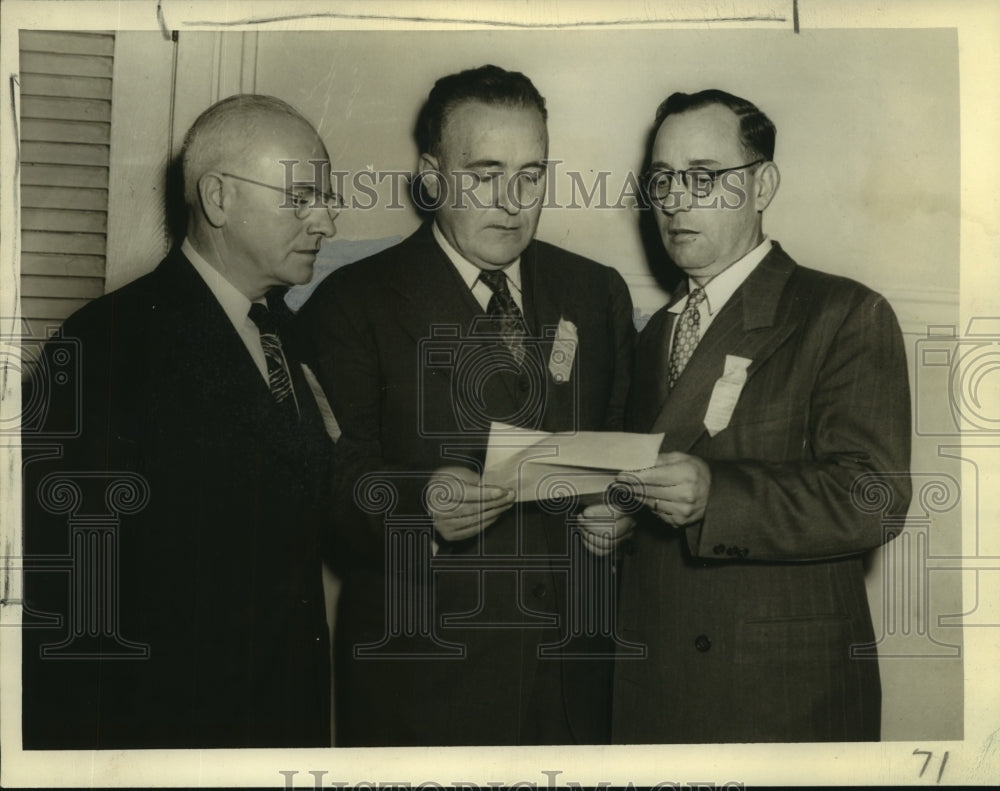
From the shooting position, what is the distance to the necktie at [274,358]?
2.95 metres

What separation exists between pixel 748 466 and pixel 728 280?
1.55ft

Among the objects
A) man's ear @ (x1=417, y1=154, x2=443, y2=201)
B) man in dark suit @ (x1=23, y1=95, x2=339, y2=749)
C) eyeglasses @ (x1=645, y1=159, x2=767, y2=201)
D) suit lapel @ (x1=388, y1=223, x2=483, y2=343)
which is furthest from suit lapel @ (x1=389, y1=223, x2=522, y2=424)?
eyeglasses @ (x1=645, y1=159, x2=767, y2=201)

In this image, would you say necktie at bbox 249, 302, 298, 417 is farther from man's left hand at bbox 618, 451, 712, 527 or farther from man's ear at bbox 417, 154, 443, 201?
man's left hand at bbox 618, 451, 712, 527

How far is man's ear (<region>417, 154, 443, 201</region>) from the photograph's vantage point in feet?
9.78

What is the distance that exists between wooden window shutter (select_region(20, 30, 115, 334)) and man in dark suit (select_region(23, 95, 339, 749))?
102 mm

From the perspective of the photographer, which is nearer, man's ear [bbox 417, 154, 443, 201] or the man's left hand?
the man's left hand

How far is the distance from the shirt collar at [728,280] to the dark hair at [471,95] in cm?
60

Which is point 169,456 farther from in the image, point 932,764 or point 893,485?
point 932,764

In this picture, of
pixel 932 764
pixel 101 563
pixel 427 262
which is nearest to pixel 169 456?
pixel 101 563

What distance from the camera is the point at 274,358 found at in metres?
2.96

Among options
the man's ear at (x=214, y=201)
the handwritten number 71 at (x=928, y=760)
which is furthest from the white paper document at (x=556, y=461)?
the handwritten number 71 at (x=928, y=760)

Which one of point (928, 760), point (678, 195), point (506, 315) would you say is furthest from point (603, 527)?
point (928, 760)

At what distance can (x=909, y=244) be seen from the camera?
3072 mm

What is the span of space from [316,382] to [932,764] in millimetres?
1894
